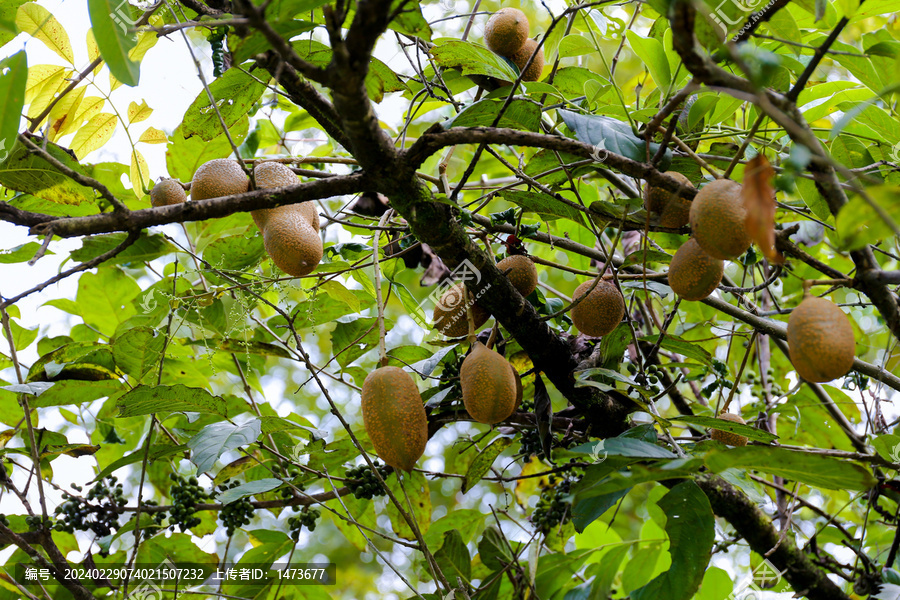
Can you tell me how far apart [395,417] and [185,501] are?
0.70 m

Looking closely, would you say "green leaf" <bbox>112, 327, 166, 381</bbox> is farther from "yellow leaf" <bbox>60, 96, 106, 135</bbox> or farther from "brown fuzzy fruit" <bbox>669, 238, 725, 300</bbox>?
"brown fuzzy fruit" <bbox>669, 238, 725, 300</bbox>

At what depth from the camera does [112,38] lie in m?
0.60

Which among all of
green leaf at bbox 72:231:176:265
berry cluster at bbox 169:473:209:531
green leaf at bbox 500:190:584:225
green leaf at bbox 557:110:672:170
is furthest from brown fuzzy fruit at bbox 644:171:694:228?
berry cluster at bbox 169:473:209:531

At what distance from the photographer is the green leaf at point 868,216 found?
1.45ft

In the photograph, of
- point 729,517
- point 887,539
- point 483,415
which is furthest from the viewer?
point 887,539

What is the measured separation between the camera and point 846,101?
1090 millimetres

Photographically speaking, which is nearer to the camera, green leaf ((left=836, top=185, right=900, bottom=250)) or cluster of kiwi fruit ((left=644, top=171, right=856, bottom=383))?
green leaf ((left=836, top=185, right=900, bottom=250))

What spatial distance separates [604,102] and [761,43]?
27cm

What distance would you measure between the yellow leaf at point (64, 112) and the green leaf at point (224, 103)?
349 mm

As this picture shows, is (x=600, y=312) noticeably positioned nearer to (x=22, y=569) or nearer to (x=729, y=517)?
(x=729, y=517)

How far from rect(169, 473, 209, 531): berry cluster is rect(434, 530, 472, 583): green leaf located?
0.47 meters

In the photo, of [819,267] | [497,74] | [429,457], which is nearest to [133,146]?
[497,74]

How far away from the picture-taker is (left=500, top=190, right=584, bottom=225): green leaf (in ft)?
3.26

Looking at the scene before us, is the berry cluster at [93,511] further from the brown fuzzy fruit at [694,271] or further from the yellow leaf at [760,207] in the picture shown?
the yellow leaf at [760,207]
